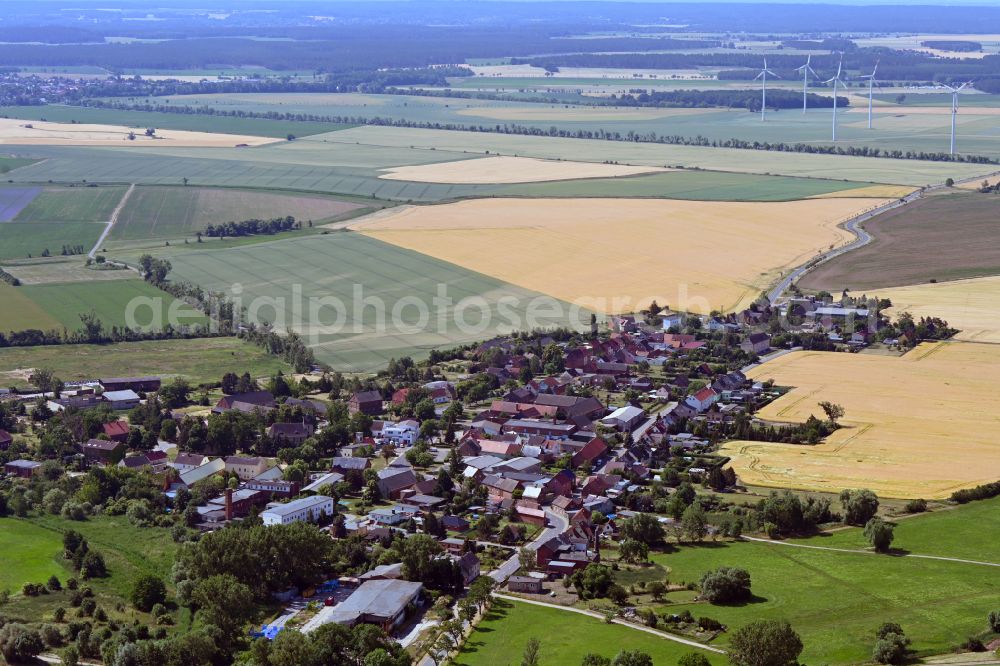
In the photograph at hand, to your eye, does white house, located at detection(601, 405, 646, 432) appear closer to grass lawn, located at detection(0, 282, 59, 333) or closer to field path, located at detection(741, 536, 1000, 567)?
field path, located at detection(741, 536, 1000, 567)

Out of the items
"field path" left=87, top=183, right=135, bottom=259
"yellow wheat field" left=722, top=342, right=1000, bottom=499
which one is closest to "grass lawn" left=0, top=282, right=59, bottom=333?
"field path" left=87, top=183, right=135, bottom=259

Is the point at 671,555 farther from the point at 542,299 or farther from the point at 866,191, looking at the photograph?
the point at 866,191

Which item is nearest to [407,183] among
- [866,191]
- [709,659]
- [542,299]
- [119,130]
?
[866,191]

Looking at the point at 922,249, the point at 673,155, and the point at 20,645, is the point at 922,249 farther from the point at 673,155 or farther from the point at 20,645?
the point at 20,645

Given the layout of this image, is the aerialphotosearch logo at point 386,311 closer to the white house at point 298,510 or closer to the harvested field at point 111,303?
the harvested field at point 111,303

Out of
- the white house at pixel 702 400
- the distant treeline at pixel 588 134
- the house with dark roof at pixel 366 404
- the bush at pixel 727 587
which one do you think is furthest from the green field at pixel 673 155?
the bush at pixel 727 587

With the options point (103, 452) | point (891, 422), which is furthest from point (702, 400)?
point (103, 452)

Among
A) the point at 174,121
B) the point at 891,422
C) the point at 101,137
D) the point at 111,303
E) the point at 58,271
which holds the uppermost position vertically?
the point at 174,121
